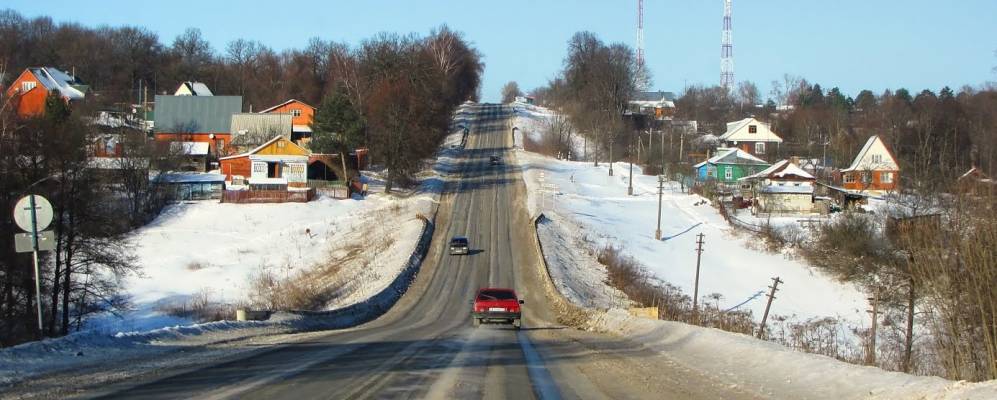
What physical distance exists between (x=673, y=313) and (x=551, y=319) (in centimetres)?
679

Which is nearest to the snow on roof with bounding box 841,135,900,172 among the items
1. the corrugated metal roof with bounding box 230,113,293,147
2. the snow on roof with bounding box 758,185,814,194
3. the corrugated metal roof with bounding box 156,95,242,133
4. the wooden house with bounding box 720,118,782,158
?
the snow on roof with bounding box 758,185,814,194

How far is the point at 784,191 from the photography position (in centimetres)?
9275

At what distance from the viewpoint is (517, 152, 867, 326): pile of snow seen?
60.2 metres

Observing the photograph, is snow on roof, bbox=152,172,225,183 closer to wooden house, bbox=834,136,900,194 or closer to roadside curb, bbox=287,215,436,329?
roadside curb, bbox=287,215,436,329

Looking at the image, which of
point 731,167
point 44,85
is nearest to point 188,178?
point 44,85

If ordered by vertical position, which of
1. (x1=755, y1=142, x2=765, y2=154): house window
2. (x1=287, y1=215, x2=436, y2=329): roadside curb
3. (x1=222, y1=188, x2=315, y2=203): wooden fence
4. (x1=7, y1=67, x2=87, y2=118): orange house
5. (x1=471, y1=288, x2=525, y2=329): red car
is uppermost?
(x1=7, y1=67, x2=87, y2=118): orange house

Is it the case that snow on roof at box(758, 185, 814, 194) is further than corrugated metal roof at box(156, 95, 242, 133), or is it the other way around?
corrugated metal roof at box(156, 95, 242, 133)

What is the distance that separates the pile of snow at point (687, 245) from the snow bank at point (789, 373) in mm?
Result: 37847

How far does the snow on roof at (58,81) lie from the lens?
4729 inches

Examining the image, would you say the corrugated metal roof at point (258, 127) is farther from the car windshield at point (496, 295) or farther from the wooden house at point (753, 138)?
the wooden house at point (753, 138)

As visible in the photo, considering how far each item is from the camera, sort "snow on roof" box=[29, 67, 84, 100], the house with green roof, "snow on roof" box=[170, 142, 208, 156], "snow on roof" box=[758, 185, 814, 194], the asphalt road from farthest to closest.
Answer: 1. "snow on roof" box=[29, 67, 84, 100]
2. the house with green roof
3. "snow on roof" box=[170, 142, 208, 156]
4. "snow on roof" box=[758, 185, 814, 194]
5. the asphalt road

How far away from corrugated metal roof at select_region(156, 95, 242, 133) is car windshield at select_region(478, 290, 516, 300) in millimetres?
81472

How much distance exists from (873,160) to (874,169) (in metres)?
1.12

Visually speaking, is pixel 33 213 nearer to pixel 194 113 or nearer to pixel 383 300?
pixel 383 300
